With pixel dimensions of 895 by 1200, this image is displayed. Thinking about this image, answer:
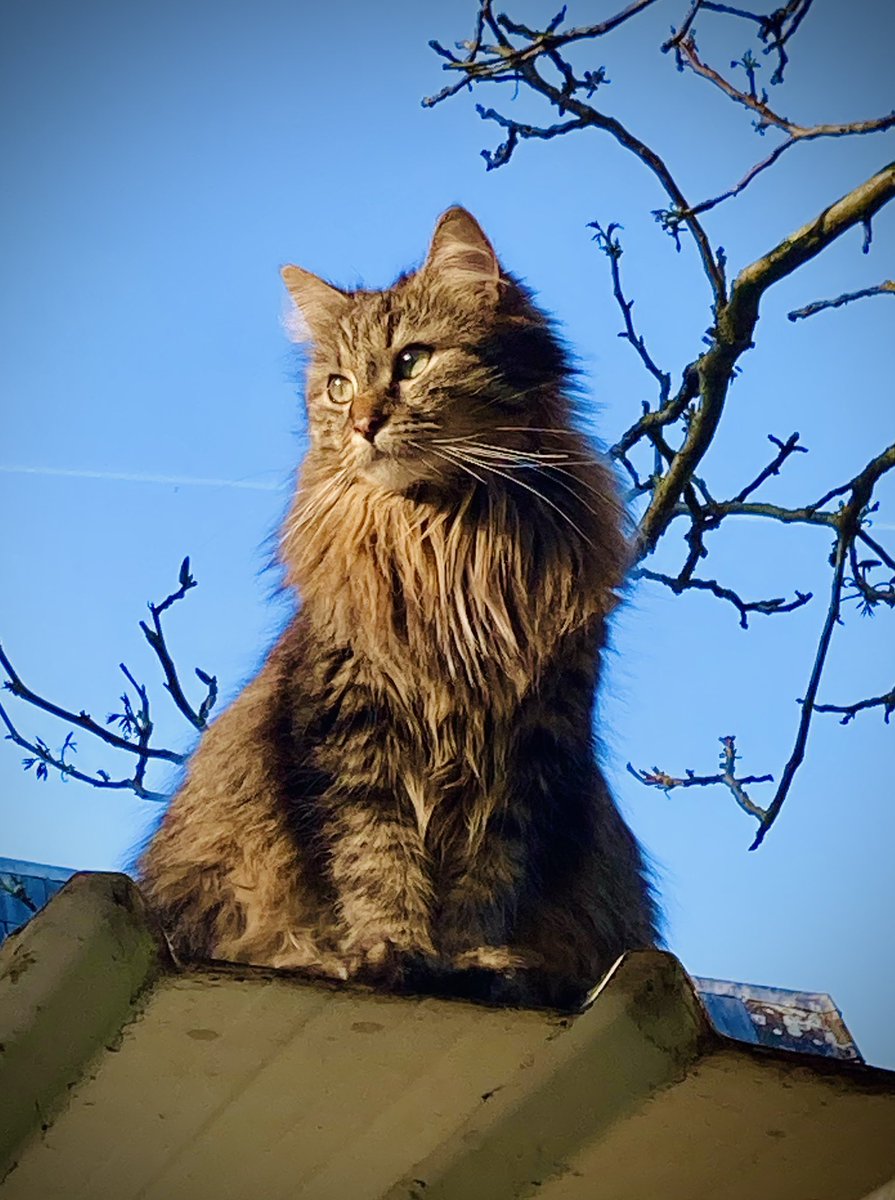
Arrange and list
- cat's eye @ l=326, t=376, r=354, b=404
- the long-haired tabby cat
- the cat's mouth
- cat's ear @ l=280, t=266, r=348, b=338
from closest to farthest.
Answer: the long-haired tabby cat
the cat's mouth
cat's eye @ l=326, t=376, r=354, b=404
cat's ear @ l=280, t=266, r=348, b=338

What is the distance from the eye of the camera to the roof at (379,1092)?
110cm

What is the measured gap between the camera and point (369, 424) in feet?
6.07

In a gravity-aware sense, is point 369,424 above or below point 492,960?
above

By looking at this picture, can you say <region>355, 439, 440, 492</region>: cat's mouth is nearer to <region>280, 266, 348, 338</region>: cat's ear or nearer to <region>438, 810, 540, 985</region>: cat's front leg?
<region>280, 266, 348, 338</region>: cat's ear

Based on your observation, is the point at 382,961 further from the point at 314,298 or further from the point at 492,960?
the point at 314,298

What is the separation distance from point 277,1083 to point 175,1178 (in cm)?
11

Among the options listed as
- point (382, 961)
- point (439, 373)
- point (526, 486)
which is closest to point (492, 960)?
point (382, 961)

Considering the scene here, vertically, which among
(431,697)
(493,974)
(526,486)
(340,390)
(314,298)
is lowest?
(493,974)

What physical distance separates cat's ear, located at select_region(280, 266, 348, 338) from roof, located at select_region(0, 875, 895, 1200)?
1.15 meters

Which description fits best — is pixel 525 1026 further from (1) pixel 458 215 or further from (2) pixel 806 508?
(2) pixel 806 508

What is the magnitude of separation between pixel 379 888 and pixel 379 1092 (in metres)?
0.48

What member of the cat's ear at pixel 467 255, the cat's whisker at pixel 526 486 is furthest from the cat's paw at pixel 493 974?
the cat's ear at pixel 467 255

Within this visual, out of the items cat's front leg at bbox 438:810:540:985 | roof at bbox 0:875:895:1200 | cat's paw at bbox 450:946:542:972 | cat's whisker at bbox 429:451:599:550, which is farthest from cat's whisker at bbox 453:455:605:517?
roof at bbox 0:875:895:1200

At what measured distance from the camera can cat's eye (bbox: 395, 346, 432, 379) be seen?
192 centimetres
